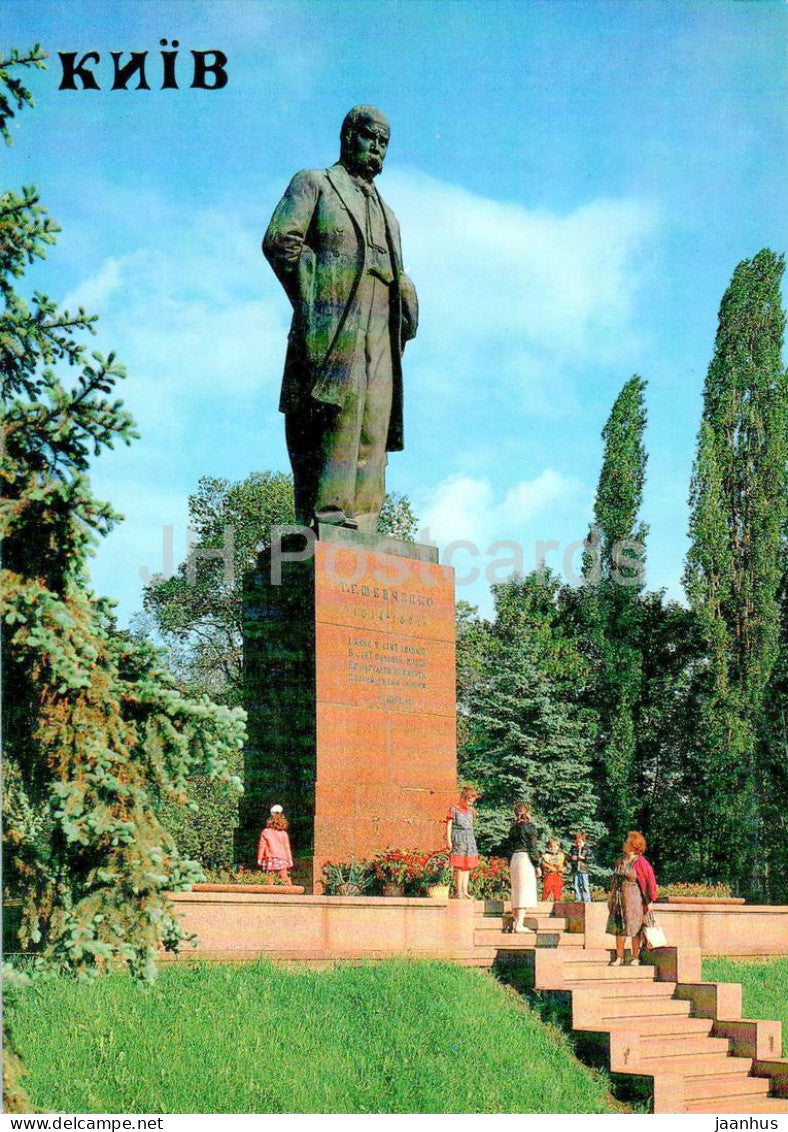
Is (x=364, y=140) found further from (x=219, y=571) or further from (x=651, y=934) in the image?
(x=219, y=571)

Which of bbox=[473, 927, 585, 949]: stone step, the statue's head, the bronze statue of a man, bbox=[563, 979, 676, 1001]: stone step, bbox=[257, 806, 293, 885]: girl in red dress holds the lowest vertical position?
bbox=[563, 979, 676, 1001]: stone step

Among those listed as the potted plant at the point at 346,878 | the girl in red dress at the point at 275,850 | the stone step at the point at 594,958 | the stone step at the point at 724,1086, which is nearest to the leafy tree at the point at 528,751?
the potted plant at the point at 346,878

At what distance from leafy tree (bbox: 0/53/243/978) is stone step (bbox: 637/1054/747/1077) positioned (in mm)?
5914

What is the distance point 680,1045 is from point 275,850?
440 centimetres

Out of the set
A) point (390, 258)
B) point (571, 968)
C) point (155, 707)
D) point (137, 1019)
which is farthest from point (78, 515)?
point (390, 258)

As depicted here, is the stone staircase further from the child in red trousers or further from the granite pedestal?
the child in red trousers

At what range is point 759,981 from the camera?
15.4 meters

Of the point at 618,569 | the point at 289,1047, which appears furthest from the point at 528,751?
the point at 289,1047

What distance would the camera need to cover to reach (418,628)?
52.9 feet

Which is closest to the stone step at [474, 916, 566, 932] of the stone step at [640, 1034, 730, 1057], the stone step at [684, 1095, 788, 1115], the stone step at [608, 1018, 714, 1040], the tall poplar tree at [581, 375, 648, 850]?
the stone step at [608, 1018, 714, 1040]

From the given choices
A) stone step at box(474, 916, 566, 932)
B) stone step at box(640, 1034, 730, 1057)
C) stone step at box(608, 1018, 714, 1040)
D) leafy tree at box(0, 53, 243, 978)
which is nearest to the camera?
leafy tree at box(0, 53, 243, 978)

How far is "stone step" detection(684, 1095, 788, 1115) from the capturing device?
1141cm

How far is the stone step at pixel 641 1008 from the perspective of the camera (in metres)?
12.4

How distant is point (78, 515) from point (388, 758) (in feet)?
29.2
